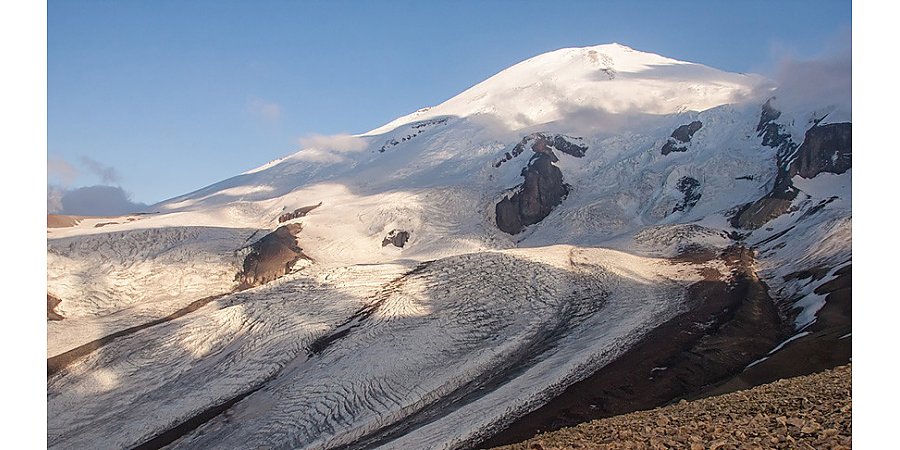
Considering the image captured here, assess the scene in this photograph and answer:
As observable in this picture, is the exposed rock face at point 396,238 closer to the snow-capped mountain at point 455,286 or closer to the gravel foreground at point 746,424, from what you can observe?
the snow-capped mountain at point 455,286

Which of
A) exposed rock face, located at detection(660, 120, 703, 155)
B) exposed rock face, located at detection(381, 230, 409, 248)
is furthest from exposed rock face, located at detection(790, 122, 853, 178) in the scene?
exposed rock face, located at detection(381, 230, 409, 248)

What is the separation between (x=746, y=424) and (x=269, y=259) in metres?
68.7

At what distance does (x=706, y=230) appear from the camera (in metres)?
73.2

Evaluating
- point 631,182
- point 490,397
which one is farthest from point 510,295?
point 631,182

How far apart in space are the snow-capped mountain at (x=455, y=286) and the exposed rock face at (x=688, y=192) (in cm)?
33

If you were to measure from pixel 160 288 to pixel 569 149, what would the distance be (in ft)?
263

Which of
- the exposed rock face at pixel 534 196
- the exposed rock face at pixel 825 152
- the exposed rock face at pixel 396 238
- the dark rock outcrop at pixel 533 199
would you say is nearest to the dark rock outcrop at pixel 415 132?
→ the exposed rock face at pixel 534 196

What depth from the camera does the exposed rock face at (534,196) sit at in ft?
331

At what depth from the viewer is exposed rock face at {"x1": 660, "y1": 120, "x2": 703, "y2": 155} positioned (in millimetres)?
110875

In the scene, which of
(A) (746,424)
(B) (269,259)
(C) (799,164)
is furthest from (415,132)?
(A) (746,424)

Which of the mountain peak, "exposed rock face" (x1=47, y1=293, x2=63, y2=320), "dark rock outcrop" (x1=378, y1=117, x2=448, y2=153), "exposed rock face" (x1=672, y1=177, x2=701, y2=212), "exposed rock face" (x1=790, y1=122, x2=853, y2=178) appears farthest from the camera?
"dark rock outcrop" (x1=378, y1=117, x2=448, y2=153)

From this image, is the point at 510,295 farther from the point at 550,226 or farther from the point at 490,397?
the point at 550,226

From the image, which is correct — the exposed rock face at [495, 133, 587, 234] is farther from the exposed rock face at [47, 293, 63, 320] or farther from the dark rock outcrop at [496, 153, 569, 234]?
the exposed rock face at [47, 293, 63, 320]

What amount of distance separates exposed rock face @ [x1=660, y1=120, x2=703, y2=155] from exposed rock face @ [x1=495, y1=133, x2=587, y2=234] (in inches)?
657
